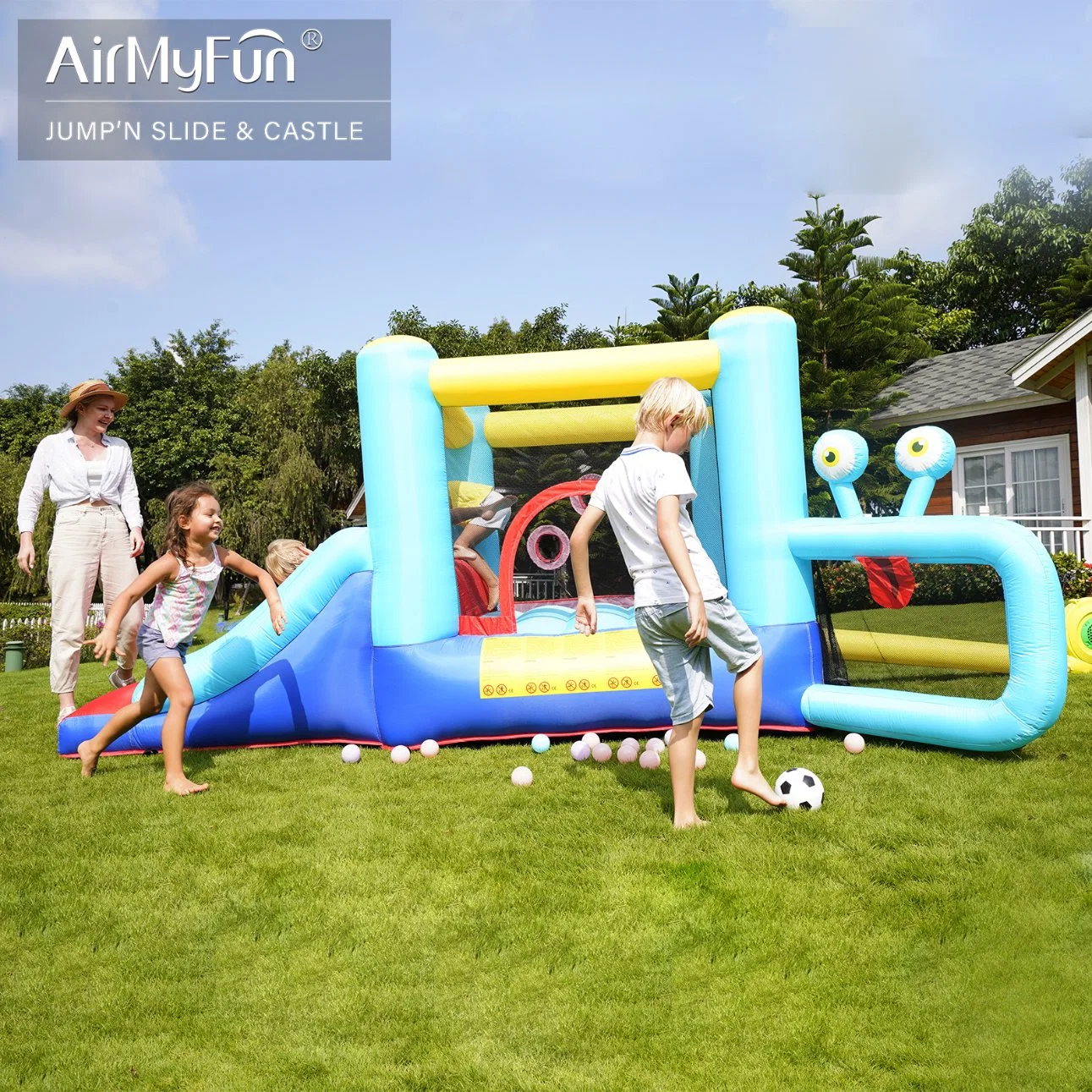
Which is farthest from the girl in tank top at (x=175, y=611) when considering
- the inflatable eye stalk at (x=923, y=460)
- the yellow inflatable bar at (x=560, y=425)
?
the inflatable eye stalk at (x=923, y=460)

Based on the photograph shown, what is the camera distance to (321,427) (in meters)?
27.8

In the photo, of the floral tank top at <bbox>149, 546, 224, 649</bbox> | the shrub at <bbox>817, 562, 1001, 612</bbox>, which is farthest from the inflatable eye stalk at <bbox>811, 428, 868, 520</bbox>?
the floral tank top at <bbox>149, 546, 224, 649</bbox>

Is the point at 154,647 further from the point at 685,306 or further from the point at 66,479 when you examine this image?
the point at 685,306

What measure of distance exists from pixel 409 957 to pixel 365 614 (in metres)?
2.86

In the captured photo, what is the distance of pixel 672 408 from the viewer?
3709mm

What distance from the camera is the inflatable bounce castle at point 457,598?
510 centimetres

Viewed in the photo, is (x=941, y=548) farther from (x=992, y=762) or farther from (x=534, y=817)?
(x=534, y=817)

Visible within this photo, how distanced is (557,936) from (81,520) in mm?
4124

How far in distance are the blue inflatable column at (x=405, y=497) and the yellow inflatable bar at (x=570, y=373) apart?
0.56 feet

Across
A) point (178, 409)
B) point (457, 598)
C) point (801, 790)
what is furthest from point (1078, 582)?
point (178, 409)

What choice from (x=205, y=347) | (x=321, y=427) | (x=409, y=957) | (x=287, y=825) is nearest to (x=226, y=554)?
(x=287, y=825)

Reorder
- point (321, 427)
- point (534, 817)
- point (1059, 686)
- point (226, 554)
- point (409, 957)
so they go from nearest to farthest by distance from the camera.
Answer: point (409, 957), point (534, 817), point (1059, 686), point (226, 554), point (321, 427)

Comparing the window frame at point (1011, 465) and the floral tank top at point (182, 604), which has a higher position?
the window frame at point (1011, 465)

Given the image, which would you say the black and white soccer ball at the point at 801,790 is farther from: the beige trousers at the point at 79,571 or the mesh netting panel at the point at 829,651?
the beige trousers at the point at 79,571
